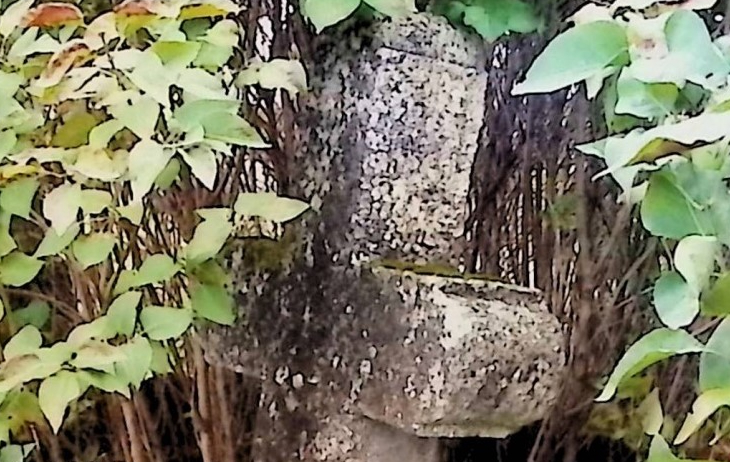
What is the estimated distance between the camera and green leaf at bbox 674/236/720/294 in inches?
24.1

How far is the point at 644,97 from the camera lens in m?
0.67

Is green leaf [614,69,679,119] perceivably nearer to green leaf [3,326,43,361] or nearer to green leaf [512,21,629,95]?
green leaf [512,21,629,95]

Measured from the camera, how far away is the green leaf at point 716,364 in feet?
2.02

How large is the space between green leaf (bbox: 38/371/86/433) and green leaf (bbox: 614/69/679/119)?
499 mm

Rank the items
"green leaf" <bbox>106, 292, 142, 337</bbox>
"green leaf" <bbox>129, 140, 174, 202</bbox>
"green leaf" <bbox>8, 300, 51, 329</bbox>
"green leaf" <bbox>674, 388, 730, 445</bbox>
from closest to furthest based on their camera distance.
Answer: "green leaf" <bbox>674, 388, 730, 445</bbox>
"green leaf" <bbox>129, 140, 174, 202</bbox>
"green leaf" <bbox>106, 292, 142, 337</bbox>
"green leaf" <bbox>8, 300, 51, 329</bbox>

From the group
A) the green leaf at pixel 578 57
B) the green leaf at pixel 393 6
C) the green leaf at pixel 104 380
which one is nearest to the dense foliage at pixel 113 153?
the green leaf at pixel 104 380

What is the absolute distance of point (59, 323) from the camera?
1.16 metres

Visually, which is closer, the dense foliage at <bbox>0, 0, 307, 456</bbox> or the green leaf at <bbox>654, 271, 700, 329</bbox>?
the green leaf at <bbox>654, 271, 700, 329</bbox>

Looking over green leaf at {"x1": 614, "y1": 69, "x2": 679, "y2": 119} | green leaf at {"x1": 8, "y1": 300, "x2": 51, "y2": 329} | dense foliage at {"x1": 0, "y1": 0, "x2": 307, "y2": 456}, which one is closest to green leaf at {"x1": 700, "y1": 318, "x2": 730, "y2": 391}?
green leaf at {"x1": 614, "y1": 69, "x2": 679, "y2": 119}

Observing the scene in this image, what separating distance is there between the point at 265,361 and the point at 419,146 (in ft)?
0.90

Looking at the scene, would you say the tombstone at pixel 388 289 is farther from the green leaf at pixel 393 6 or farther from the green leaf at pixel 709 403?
the green leaf at pixel 709 403

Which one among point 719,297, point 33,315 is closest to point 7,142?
point 33,315

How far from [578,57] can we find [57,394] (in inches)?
19.7

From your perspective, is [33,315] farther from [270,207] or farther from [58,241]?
[270,207]
